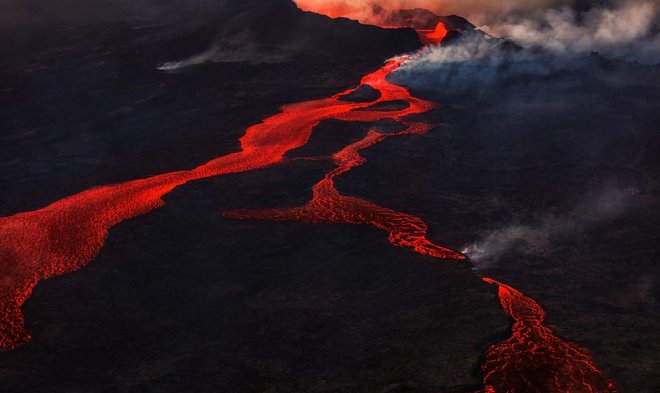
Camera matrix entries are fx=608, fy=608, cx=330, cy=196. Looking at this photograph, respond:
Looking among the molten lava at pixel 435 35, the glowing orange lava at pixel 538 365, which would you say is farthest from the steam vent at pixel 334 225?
the molten lava at pixel 435 35

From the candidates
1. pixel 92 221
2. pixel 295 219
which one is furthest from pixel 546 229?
pixel 92 221

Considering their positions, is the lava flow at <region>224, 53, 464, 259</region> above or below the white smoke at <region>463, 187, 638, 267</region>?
above

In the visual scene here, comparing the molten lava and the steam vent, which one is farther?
the molten lava

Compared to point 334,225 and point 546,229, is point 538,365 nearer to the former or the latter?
point 546,229

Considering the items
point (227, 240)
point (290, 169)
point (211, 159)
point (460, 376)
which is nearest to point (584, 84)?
point (290, 169)

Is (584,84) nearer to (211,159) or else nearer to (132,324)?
(211,159)

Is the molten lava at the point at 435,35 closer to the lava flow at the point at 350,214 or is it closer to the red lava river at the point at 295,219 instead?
the red lava river at the point at 295,219

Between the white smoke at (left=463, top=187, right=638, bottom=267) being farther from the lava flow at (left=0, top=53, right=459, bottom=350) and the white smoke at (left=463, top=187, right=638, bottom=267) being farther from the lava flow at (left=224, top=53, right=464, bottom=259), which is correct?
the lava flow at (left=0, top=53, right=459, bottom=350)

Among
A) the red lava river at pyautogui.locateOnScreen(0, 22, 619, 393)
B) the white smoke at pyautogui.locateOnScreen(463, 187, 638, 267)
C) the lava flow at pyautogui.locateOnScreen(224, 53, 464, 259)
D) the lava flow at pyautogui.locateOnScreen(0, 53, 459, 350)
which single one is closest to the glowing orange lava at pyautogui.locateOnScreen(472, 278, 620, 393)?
the red lava river at pyautogui.locateOnScreen(0, 22, 619, 393)
